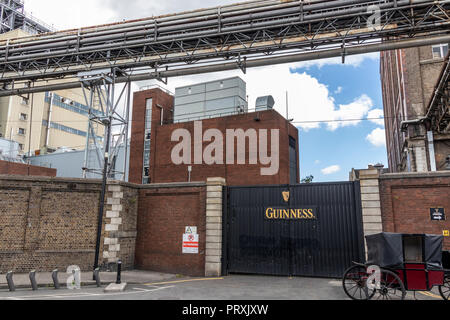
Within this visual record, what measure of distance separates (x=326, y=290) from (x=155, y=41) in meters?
14.5

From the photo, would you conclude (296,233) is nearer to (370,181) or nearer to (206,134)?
(370,181)

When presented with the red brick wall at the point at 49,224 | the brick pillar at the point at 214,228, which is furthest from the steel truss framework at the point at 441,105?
the red brick wall at the point at 49,224

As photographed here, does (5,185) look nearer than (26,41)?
Yes

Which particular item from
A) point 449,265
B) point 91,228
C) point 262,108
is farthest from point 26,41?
point 449,265

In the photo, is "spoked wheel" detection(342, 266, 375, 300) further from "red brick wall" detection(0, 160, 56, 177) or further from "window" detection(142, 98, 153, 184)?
"red brick wall" detection(0, 160, 56, 177)

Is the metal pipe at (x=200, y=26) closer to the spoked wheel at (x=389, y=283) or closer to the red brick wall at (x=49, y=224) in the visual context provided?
the red brick wall at (x=49, y=224)

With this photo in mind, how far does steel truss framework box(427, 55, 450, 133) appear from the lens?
63.4 feet

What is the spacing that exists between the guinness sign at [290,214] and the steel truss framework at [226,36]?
782 centimetres

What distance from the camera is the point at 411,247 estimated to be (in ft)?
32.0

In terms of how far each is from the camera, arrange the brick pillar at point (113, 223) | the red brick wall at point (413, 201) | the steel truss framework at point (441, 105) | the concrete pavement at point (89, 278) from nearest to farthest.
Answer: the concrete pavement at point (89, 278), the red brick wall at point (413, 201), the brick pillar at point (113, 223), the steel truss framework at point (441, 105)

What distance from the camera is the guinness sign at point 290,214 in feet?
47.3

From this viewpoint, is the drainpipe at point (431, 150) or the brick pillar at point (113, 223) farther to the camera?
the drainpipe at point (431, 150)

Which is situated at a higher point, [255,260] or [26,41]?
[26,41]

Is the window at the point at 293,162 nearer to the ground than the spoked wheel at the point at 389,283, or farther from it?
farther from it
